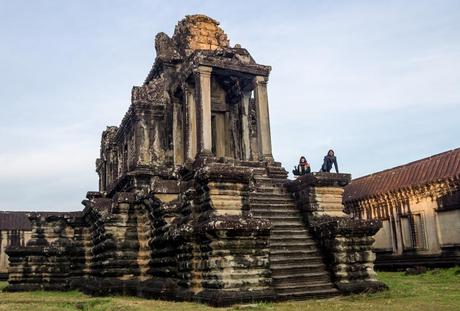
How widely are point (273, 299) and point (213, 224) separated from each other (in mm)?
1985

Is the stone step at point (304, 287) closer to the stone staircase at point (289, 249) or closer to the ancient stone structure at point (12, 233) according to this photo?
the stone staircase at point (289, 249)

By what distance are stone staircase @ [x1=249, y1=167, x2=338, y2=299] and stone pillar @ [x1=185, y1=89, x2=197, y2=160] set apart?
2.69 metres

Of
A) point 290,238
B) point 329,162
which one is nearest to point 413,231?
point 329,162

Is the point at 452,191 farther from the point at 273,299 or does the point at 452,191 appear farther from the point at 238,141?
the point at 273,299

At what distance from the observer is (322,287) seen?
10.8 metres

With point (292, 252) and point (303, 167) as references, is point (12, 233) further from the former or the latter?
point (292, 252)

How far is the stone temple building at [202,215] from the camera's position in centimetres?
1003

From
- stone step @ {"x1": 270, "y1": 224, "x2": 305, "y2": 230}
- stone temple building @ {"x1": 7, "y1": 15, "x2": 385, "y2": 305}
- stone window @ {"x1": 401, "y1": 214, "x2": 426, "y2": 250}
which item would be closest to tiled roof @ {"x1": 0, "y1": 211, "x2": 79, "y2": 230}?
stone temple building @ {"x1": 7, "y1": 15, "x2": 385, "y2": 305}

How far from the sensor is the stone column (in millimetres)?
15871

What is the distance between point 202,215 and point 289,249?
2.54m

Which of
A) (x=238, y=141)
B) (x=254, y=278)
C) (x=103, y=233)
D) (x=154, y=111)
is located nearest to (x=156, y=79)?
(x=154, y=111)

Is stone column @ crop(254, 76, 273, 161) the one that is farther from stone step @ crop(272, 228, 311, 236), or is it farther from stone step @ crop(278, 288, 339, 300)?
stone step @ crop(278, 288, 339, 300)

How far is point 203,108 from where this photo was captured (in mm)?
15438

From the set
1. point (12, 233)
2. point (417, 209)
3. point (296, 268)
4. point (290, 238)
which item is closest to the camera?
point (296, 268)
